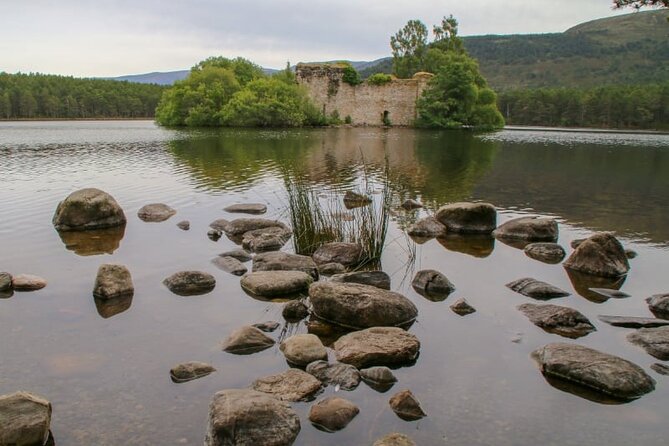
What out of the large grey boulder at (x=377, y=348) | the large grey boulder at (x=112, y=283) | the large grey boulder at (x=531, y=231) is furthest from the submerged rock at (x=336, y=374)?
the large grey boulder at (x=531, y=231)

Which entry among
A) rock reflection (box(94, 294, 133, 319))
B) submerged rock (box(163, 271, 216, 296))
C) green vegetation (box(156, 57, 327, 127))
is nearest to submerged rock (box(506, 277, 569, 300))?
submerged rock (box(163, 271, 216, 296))

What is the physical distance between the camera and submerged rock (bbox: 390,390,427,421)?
467 centimetres

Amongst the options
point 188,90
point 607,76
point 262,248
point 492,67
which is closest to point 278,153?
point 262,248

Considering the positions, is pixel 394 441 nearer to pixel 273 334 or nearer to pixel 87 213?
pixel 273 334

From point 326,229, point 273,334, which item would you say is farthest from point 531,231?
point 273,334

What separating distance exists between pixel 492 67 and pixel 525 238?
14873 centimetres

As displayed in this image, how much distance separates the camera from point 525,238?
11172 mm

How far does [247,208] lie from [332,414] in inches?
372

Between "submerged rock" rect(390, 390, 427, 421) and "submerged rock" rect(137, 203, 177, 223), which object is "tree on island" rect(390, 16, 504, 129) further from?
"submerged rock" rect(390, 390, 427, 421)

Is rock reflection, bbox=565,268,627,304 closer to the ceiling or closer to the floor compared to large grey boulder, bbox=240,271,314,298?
closer to the floor

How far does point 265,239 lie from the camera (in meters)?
10.2

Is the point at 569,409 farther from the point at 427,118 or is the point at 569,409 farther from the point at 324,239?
the point at 427,118

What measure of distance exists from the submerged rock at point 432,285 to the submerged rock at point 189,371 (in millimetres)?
3522

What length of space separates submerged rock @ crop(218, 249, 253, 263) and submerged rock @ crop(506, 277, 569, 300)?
14.2 ft
